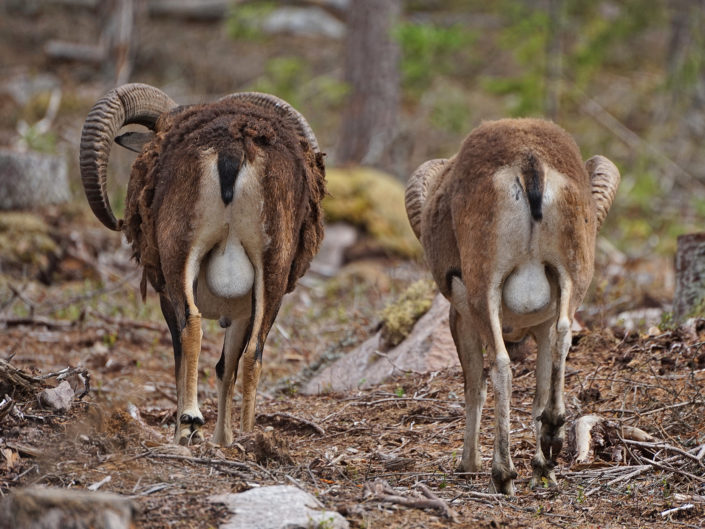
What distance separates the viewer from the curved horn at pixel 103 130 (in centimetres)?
677

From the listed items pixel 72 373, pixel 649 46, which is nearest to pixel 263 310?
pixel 72 373

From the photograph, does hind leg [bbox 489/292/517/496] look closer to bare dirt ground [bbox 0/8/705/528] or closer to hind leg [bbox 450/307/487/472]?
bare dirt ground [bbox 0/8/705/528]

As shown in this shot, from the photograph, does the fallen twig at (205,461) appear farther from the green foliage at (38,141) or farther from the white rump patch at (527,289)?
the green foliage at (38,141)

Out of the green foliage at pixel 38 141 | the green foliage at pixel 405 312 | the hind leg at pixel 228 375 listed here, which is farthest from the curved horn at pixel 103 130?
the green foliage at pixel 38 141

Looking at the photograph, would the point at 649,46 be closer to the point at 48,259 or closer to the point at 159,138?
the point at 48,259

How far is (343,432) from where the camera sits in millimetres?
6859

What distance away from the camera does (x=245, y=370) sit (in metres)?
6.09

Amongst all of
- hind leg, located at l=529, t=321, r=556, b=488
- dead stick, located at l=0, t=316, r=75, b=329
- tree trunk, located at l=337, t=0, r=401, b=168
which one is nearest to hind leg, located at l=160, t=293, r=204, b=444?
hind leg, located at l=529, t=321, r=556, b=488

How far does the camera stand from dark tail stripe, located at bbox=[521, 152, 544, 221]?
198 inches

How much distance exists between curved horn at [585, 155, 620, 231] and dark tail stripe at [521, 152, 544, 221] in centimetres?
68

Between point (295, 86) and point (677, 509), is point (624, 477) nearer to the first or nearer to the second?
point (677, 509)

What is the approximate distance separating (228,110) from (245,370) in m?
1.66

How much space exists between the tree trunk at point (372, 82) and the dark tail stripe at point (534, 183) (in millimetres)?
11860

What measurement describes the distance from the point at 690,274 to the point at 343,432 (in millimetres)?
3680
